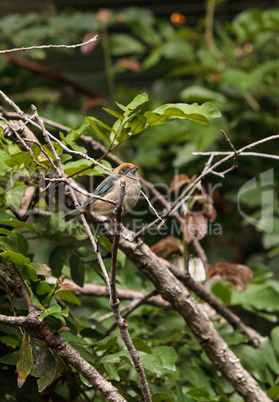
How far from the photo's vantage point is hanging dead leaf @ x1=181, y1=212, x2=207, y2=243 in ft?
5.27

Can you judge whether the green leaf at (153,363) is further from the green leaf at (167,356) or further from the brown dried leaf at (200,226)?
the brown dried leaf at (200,226)

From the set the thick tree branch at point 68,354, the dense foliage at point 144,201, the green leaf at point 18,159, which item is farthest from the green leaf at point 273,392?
the green leaf at point 18,159

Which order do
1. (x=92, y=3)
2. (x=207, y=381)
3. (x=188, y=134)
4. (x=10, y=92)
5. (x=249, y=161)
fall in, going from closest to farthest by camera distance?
(x=207, y=381) → (x=188, y=134) → (x=249, y=161) → (x=10, y=92) → (x=92, y=3)

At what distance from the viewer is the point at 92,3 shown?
4258 mm

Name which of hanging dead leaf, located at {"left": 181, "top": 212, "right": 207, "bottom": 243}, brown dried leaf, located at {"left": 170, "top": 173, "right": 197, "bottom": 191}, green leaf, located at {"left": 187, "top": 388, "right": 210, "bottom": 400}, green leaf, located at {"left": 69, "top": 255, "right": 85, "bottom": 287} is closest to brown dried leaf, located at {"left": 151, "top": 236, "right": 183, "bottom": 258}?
hanging dead leaf, located at {"left": 181, "top": 212, "right": 207, "bottom": 243}

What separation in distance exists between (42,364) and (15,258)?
0.28m

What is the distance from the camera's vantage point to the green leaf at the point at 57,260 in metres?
1.52

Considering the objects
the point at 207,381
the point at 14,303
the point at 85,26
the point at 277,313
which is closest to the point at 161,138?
the point at 85,26

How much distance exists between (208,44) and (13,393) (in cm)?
296

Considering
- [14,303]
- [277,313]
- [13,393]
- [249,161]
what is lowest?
[277,313]

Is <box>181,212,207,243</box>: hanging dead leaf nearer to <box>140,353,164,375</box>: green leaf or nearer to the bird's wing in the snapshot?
the bird's wing

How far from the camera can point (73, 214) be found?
148 centimetres

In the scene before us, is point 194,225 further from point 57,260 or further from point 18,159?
point 18,159

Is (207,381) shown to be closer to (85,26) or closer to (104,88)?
(85,26)
